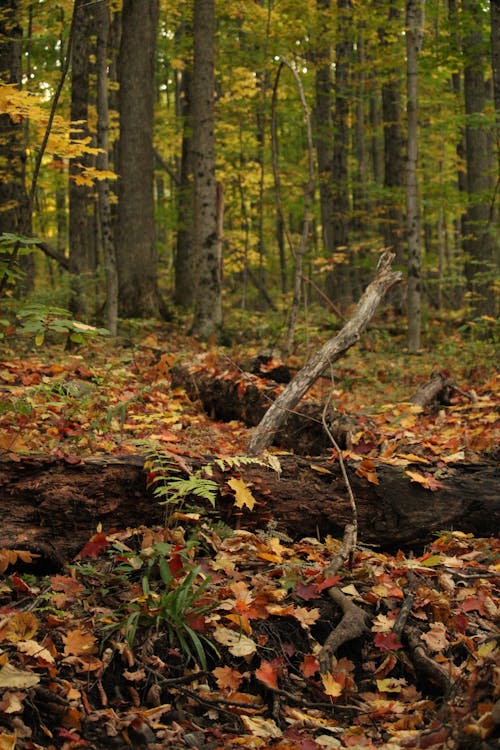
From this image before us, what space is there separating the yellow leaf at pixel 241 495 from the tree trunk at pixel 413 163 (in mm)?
8617

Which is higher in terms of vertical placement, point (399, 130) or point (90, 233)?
point (399, 130)

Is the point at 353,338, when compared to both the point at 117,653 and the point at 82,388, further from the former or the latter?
the point at 117,653

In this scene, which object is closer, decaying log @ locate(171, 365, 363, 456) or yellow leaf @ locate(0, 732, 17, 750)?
yellow leaf @ locate(0, 732, 17, 750)

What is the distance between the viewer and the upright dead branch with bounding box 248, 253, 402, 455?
5773 millimetres

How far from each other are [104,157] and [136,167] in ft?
11.0

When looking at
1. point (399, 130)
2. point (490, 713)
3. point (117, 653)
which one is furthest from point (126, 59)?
point (490, 713)

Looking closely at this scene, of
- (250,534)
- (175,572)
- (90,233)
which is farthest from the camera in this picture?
(90,233)

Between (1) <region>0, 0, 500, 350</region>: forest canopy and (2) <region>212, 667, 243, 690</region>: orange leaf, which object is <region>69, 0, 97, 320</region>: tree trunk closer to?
(1) <region>0, 0, 500, 350</region>: forest canopy

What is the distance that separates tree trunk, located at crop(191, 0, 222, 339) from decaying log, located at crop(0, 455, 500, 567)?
750 centimetres

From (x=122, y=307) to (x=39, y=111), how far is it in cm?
815

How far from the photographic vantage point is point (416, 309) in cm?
1224

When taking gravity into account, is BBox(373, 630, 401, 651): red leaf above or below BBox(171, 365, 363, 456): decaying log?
below

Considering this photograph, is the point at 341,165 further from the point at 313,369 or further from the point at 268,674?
the point at 268,674

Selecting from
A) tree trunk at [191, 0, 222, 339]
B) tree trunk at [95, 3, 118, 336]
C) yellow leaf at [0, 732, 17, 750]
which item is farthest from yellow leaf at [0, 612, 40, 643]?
tree trunk at [191, 0, 222, 339]
